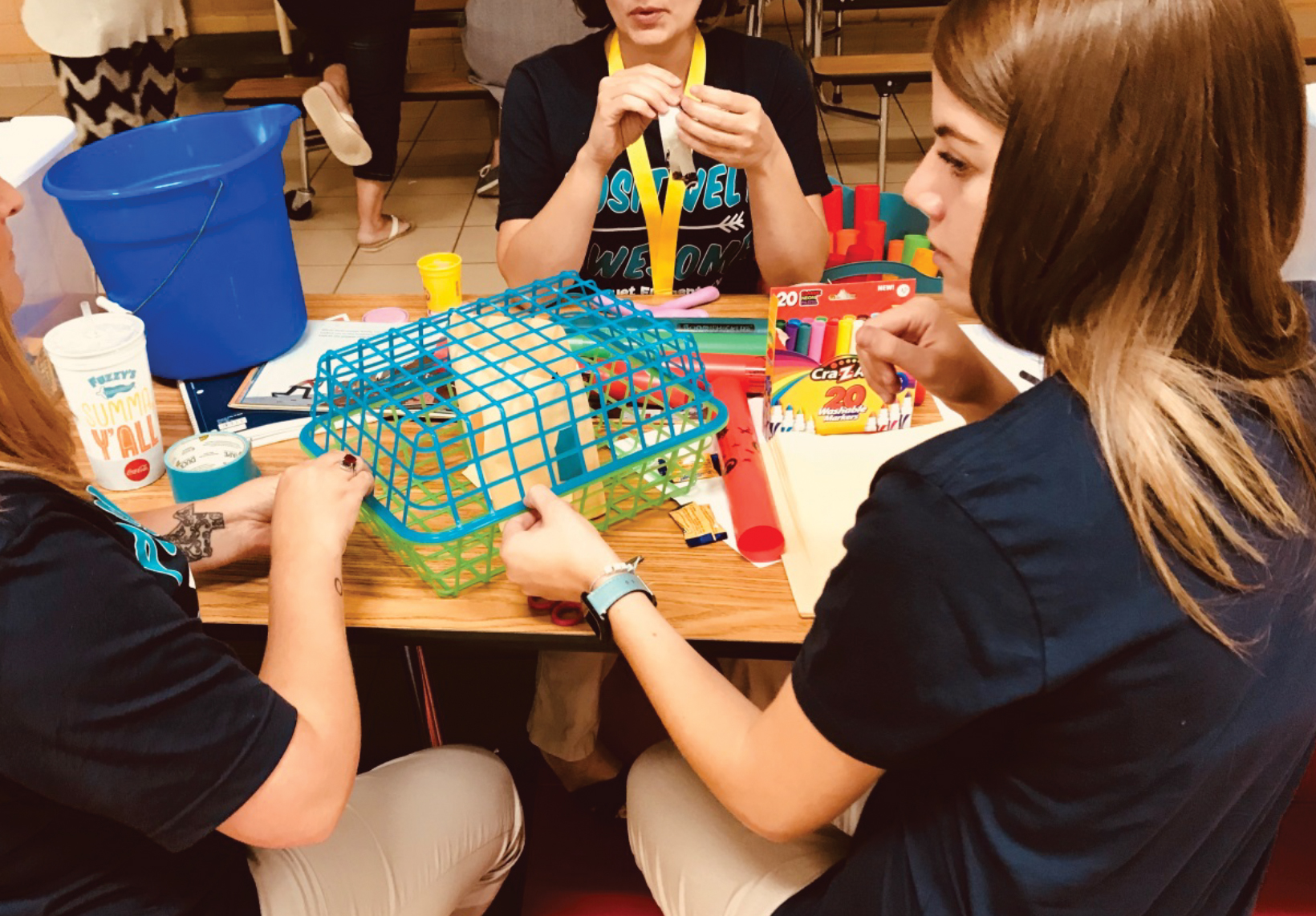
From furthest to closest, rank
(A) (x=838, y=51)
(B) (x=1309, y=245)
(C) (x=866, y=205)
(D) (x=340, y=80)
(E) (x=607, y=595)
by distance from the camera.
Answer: (A) (x=838, y=51)
(D) (x=340, y=80)
(C) (x=866, y=205)
(B) (x=1309, y=245)
(E) (x=607, y=595)

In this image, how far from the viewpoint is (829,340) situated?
139cm

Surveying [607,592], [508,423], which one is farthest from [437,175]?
[607,592]

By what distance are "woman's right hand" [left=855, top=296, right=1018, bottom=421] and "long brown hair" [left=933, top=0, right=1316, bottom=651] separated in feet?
1.49

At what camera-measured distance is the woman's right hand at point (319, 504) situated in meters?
1.08

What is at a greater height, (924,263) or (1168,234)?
(1168,234)

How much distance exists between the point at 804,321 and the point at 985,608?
0.73 m

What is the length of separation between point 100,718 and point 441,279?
889 mm

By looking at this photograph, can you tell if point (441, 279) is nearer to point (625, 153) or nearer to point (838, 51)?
point (625, 153)

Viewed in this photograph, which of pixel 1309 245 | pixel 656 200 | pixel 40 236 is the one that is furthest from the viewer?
pixel 656 200

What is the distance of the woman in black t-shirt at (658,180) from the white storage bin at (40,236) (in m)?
0.70

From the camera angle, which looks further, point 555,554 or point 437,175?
point 437,175

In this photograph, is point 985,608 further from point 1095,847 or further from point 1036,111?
point 1036,111

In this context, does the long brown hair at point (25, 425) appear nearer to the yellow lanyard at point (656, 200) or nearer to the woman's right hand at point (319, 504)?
the woman's right hand at point (319, 504)

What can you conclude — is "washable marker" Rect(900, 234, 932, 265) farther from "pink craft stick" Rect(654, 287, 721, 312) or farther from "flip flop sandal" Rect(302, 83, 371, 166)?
"flip flop sandal" Rect(302, 83, 371, 166)
